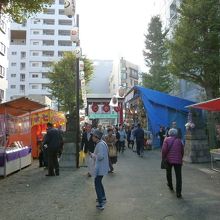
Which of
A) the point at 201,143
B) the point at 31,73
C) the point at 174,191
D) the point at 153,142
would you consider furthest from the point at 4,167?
the point at 31,73

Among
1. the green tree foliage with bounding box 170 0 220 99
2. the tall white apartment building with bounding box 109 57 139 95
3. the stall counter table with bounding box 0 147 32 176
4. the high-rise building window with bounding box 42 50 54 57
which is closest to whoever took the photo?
the stall counter table with bounding box 0 147 32 176

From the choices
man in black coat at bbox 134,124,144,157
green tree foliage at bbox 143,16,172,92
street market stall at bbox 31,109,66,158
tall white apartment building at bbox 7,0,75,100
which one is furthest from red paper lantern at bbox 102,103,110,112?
tall white apartment building at bbox 7,0,75,100

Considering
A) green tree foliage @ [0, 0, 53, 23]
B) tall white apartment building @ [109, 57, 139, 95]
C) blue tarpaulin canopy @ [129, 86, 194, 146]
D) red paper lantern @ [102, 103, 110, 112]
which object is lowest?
blue tarpaulin canopy @ [129, 86, 194, 146]

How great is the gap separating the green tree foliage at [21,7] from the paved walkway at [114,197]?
5.73 meters

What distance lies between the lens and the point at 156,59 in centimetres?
3681

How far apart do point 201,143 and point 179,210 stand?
10529 millimetres

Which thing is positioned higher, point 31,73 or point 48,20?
point 48,20

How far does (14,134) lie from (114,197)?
30.1ft

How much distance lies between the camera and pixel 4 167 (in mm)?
13430

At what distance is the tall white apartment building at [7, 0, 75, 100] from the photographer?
79.1m

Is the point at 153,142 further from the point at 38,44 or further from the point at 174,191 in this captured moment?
the point at 38,44

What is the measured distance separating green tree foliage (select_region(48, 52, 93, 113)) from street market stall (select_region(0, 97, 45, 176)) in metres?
26.1

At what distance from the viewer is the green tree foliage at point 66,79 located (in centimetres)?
4588

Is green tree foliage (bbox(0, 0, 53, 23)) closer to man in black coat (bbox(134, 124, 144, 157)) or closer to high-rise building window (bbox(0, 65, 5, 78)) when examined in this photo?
man in black coat (bbox(134, 124, 144, 157))
